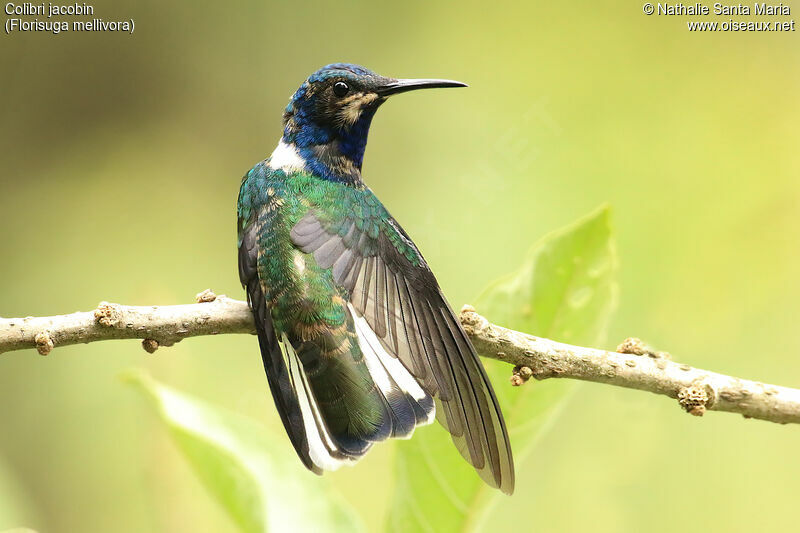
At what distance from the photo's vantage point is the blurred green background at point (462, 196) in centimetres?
464

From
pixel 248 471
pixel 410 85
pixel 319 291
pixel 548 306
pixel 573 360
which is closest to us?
pixel 248 471

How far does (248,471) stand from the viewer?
2.00 metres

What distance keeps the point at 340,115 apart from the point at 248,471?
166 centimetres

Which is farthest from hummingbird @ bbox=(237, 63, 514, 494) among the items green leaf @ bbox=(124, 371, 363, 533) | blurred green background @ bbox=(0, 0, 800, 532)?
blurred green background @ bbox=(0, 0, 800, 532)

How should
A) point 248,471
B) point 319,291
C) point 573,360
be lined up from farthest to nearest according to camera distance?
point 319,291 → point 573,360 → point 248,471

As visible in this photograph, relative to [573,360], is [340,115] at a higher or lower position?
higher

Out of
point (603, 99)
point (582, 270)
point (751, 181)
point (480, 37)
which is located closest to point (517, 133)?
point (603, 99)

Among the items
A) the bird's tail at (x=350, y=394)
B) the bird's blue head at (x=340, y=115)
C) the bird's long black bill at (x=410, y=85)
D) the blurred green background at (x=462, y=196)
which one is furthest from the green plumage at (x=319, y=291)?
the blurred green background at (x=462, y=196)

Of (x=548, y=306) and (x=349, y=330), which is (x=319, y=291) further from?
(x=548, y=306)

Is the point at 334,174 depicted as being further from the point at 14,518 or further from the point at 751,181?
the point at 751,181

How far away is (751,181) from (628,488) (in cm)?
239

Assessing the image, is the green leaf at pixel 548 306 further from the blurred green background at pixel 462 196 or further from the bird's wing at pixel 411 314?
the blurred green background at pixel 462 196

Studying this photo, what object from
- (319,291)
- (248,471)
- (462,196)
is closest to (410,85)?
(319,291)

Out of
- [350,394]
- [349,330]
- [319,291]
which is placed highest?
[319,291]
